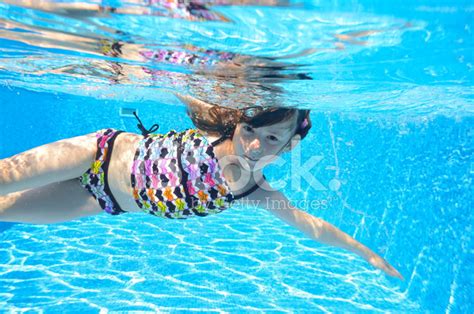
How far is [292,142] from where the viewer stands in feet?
13.1

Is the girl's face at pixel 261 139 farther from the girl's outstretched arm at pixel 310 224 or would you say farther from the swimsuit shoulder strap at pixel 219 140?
the girl's outstretched arm at pixel 310 224

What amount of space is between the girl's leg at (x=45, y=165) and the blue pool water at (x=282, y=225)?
1.46m

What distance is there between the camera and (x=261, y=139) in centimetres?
362

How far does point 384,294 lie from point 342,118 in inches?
331

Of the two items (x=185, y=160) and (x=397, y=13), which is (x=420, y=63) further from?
(x=185, y=160)

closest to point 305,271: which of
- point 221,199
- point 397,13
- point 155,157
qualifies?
point 221,199

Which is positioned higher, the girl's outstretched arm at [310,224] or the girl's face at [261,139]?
the girl's face at [261,139]

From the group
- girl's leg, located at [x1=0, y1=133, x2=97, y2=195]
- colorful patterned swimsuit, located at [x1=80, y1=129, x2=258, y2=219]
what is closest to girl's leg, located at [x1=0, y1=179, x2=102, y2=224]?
colorful patterned swimsuit, located at [x1=80, y1=129, x2=258, y2=219]

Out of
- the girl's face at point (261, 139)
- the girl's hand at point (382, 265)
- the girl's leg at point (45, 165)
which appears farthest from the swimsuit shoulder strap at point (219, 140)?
the girl's hand at point (382, 265)

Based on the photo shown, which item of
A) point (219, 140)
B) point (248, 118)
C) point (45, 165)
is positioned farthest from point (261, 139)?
point (45, 165)

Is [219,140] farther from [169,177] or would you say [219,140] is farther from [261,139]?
[169,177]

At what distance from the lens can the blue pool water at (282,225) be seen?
3.83m

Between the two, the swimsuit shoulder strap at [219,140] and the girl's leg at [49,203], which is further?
the swimsuit shoulder strap at [219,140]

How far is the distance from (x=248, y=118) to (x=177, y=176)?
98 centimetres
